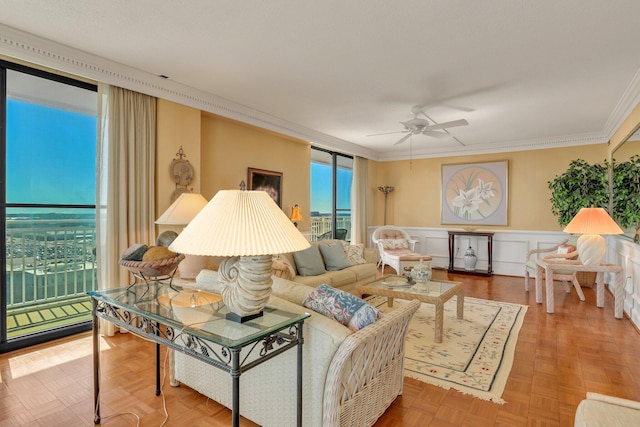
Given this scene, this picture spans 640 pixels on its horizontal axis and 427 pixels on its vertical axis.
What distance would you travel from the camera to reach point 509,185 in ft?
22.7

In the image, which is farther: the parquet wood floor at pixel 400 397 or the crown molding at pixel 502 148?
the crown molding at pixel 502 148

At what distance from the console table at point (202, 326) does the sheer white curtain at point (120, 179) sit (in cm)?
150

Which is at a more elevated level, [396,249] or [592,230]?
[592,230]

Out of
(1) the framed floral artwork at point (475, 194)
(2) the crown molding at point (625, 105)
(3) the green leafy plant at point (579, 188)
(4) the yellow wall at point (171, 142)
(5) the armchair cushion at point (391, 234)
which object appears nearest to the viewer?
(2) the crown molding at point (625, 105)

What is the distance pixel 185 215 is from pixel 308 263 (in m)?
1.66

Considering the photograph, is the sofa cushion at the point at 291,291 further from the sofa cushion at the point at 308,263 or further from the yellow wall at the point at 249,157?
the yellow wall at the point at 249,157

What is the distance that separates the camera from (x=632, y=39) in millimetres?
2766

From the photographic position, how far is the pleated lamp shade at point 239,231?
1401 millimetres

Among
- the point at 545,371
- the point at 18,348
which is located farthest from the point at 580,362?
the point at 18,348

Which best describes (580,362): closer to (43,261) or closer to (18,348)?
(18,348)

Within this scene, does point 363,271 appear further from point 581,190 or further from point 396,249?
point 581,190

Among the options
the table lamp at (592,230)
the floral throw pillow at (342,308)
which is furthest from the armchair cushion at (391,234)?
the floral throw pillow at (342,308)

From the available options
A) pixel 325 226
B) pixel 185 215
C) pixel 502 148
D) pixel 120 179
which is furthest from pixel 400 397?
pixel 502 148

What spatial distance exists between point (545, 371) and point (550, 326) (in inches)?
51.1
